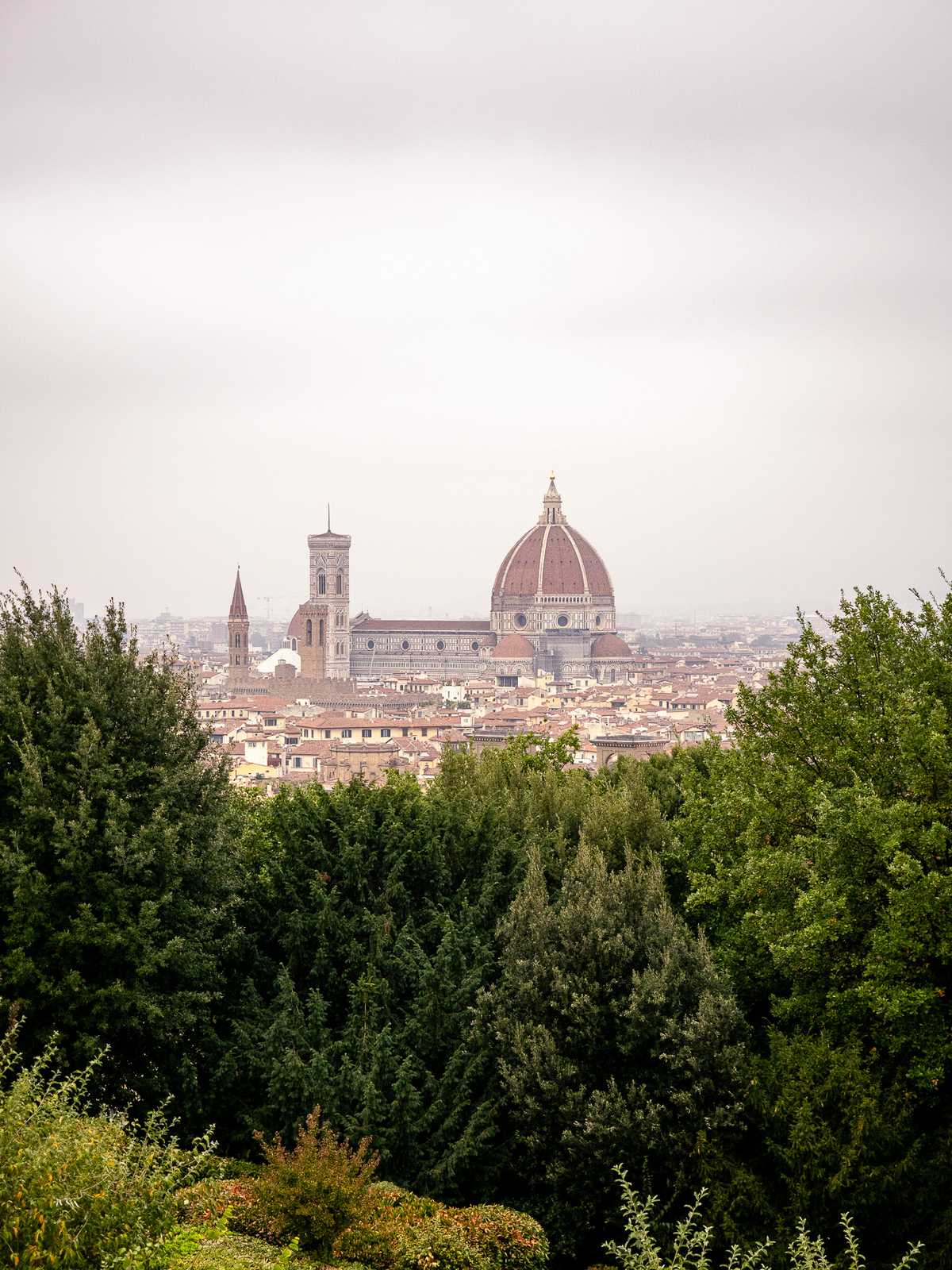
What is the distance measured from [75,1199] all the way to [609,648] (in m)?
147

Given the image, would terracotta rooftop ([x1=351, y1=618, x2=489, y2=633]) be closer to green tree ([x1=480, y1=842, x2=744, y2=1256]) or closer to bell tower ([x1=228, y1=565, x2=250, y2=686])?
bell tower ([x1=228, y1=565, x2=250, y2=686])

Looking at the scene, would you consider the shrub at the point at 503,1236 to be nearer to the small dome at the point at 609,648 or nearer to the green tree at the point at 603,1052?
the green tree at the point at 603,1052

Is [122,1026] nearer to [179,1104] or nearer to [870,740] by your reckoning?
[179,1104]

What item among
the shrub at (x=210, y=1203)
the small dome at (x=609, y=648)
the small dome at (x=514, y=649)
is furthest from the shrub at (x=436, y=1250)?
the small dome at (x=609, y=648)

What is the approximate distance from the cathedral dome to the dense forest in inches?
5621

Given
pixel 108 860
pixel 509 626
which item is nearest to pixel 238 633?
pixel 509 626

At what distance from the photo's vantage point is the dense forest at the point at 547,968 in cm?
1054

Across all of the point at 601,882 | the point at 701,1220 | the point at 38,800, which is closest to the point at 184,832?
the point at 38,800

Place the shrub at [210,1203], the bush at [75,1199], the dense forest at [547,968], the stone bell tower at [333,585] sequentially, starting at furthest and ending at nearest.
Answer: the stone bell tower at [333,585], the dense forest at [547,968], the shrub at [210,1203], the bush at [75,1199]

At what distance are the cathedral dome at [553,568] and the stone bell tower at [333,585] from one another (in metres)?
20.0

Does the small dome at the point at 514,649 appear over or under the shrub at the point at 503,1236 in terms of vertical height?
over

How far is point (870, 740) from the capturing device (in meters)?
12.2

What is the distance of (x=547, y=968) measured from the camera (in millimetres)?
11820

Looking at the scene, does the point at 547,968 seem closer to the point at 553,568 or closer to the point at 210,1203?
the point at 210,1203
